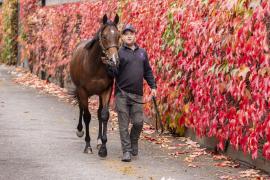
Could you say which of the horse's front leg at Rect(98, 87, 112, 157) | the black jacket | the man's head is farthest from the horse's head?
the horse's front leg at Rect(98, 87, 112, 157)

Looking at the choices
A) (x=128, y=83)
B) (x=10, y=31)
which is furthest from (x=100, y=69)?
(x=10, y=31)

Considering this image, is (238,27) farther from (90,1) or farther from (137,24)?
(90,1)

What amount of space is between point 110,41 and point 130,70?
529 millimetres

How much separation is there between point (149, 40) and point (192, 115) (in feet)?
8.17

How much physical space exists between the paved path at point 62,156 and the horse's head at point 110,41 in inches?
56.3

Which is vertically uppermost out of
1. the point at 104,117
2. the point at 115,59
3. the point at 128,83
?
the point at 115,59

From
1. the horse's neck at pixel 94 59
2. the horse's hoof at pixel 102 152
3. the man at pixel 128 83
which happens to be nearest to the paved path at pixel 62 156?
the horse's hoof at pixel 102 152

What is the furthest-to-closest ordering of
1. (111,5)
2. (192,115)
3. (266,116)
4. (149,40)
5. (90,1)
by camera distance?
1. (90,1)
2. (111,5)
3. (149,40)
4. (192,115)
5. (266,116)

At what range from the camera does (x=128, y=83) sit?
8898mm

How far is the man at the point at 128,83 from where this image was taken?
881 centimetres

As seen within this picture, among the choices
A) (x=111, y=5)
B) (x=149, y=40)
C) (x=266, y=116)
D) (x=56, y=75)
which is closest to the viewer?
(x=266, y=116)

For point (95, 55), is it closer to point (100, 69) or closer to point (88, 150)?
point (100, 69)

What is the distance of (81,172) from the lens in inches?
315

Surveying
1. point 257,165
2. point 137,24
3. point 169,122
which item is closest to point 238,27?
point 257,165
